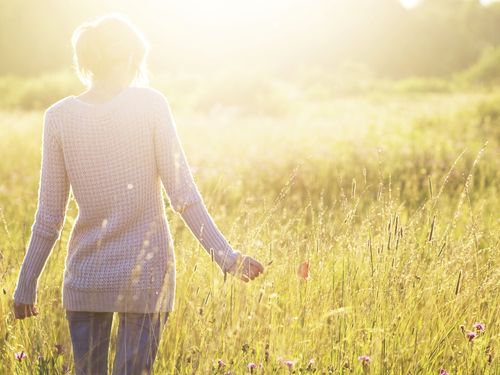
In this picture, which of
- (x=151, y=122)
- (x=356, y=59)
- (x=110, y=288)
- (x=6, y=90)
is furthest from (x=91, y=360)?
(x=356, y=59)

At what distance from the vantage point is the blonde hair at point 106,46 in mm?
2150

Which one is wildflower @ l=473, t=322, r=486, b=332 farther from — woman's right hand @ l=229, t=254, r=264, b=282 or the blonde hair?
the blonde hair

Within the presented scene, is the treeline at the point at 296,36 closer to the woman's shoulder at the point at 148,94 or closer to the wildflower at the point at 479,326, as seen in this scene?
the woman's shoulder at the point at 148,94

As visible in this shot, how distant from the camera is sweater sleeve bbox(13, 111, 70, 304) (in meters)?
2.24

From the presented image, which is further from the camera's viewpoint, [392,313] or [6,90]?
[6,90]

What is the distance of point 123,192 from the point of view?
2.19 meters

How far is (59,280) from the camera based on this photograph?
11.4 feet

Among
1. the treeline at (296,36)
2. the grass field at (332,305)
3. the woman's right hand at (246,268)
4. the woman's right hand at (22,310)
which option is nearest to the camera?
the woman's right hand at (246,268)

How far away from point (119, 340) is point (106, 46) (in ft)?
3.26

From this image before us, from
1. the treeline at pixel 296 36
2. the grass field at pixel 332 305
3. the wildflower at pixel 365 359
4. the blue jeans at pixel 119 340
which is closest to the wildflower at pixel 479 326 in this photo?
the grass field at pixel 332 305

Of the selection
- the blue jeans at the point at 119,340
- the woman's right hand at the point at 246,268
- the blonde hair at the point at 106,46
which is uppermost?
the blonde hair at the point at 106,46

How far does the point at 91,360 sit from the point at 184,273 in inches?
41.5

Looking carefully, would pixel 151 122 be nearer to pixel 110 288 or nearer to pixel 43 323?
pixel 110 288

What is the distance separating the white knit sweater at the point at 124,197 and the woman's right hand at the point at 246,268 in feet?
0.09
